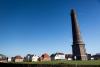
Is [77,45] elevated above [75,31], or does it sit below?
below

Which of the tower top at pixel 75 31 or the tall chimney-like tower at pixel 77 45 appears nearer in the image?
the tall chimney-like tower at pixel 77 45

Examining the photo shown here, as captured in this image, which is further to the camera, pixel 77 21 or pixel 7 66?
pixel 77 21

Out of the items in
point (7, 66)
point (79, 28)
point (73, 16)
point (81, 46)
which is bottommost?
point (7, 66)

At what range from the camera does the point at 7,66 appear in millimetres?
27719

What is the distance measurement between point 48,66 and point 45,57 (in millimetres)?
102435

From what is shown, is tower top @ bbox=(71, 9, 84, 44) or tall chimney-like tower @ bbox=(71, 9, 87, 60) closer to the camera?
tall chimney-like tower @ bbox=(71, 9, 87, 60)

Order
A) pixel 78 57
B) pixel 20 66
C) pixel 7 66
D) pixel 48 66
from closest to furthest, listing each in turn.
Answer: pixel 48 66
pixel 20 66
pixel 7 66
pixel 78 57

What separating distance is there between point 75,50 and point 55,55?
59.0 meters

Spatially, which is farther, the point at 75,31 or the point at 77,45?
the point at 75,31

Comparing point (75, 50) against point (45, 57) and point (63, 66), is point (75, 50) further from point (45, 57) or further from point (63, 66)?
point (63, 66)

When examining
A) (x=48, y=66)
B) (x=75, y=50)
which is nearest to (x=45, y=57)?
(x=75, y=50)

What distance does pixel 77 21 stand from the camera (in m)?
82.1

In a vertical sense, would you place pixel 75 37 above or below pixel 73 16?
below

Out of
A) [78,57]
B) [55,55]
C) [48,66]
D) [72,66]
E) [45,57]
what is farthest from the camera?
[55,55]
